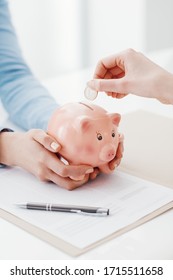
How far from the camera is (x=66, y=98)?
4.30 feet

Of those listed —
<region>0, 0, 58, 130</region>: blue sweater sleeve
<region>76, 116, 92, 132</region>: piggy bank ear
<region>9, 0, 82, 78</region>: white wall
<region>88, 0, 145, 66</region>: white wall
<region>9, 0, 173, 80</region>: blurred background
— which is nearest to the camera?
<region>76, 116, 92, 132</region>: piggy bank ear

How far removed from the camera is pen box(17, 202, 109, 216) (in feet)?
2.41

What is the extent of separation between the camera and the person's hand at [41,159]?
0.82 metres

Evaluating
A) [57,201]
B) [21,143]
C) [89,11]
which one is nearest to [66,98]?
[21,143]

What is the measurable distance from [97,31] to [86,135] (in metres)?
1.68

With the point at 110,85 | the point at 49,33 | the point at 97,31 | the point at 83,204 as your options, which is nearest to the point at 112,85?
the point at 110,85

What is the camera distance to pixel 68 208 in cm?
74

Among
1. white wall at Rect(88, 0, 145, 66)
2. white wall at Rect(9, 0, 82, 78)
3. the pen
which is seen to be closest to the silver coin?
the pen

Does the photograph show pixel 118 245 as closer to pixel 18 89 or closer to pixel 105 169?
pixel 105 169

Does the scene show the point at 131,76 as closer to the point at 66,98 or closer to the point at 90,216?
the point at 90,216

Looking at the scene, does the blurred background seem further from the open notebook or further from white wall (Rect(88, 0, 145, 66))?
the open notebook

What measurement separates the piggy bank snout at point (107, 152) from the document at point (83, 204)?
0.05m

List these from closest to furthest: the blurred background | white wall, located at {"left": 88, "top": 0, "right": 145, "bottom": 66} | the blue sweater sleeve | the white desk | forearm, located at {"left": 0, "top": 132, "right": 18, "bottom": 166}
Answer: the white desk
forearm, located at {"left": 0, "top": 132, "right": 18, "bottom": 166}
the blue sweater sleeve
the blurred background
white wall, located at {"left": 88, "top": 0, "right": 145, "bottom": 66}

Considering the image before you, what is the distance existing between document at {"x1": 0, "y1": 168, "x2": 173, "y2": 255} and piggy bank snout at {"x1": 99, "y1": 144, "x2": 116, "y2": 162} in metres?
0.05
